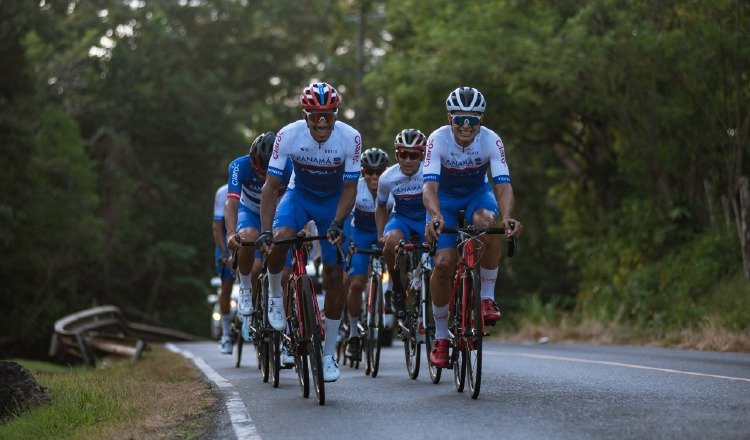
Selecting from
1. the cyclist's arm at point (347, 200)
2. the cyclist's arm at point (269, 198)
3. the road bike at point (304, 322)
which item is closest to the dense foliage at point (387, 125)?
the cyclist's arm at point (347, 200)

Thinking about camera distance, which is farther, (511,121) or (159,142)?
(159,142)

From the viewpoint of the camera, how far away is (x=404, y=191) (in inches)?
521

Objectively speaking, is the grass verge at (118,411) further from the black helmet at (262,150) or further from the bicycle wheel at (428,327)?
the black helmet at (262,150)

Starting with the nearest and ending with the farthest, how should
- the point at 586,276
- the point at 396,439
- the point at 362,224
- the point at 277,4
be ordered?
the point at 396,439 < the point at 362,224 < the point at 586,276 < the point at 277,4

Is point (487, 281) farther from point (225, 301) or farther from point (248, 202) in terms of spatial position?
point (225, 301)

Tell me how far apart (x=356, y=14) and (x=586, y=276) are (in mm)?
23353

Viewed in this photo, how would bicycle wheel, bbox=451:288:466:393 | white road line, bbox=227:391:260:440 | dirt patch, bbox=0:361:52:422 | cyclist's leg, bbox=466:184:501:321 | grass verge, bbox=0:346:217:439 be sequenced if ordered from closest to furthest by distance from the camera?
white road line, bbox=227:391:260:440
grass verge, bbox=0:346:217:439
bicycle wheel, bbox=451:288:466:393
cyclist's leg, bbox=466:184:501:321
dirt patch, bbox=0:361:52:422

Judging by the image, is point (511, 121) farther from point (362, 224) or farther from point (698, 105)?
point (362, 224)

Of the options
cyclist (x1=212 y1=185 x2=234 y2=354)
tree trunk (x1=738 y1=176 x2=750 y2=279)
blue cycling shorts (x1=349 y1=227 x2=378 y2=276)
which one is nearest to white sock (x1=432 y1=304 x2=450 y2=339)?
blue cycling shorts (x1=349 y1=227 x2=378 y2=276)

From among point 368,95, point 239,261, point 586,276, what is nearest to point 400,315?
point 239,261

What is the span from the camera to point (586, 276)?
29.7 metres

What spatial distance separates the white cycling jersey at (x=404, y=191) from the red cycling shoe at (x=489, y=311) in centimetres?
292

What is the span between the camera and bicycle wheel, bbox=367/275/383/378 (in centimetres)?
1315

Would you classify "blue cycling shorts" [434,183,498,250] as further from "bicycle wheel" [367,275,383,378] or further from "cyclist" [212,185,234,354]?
"cyclist" [212,185,234,354]
